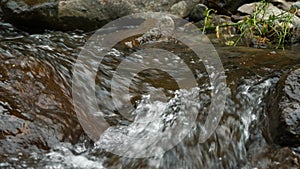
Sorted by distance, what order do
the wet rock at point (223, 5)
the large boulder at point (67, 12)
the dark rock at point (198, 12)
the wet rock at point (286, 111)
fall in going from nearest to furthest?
the wet rock at point (286, 111) < the large boulder at point (67, 12) < the dark rock at point (198, 12) < the wet rock at point (223, 5)

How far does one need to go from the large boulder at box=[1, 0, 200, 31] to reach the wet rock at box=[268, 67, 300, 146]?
3.08m

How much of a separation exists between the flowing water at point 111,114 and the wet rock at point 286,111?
10 centimetres

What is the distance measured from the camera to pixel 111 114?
3014mm

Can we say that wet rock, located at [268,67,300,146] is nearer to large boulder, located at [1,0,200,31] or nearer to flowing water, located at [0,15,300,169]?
flowing water, located at [0,15,300,169]

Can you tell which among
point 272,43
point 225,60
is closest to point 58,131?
point 225,60

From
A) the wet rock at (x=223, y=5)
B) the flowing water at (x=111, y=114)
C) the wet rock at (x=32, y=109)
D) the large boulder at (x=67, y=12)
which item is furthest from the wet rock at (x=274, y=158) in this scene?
the wet rock at (x=223, y=5)

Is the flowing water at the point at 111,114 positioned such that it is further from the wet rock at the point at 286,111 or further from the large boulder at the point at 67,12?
the large boulder at the point at 67,12

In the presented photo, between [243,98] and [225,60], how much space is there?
0.92 m

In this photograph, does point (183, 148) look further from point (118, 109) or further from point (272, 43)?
point (272, 43)

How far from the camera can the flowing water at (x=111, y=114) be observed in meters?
2.49

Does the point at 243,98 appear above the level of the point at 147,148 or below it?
above

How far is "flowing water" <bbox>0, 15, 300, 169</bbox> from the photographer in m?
2.49

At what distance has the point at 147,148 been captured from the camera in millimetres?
2660

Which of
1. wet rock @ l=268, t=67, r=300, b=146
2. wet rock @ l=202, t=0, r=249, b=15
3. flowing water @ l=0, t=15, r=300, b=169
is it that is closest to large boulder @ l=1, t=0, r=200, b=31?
wet rock @ l=202, t=0, r=249, b=15
